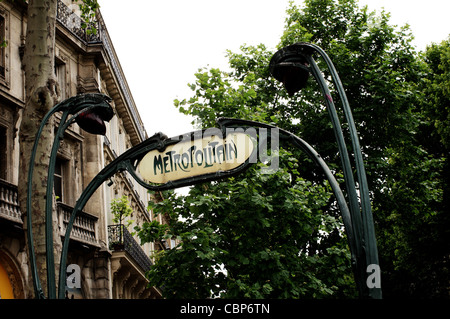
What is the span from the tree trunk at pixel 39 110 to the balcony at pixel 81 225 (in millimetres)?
8395

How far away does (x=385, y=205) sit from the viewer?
20359 mm

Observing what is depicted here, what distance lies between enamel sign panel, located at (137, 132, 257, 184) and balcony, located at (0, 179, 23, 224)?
976cm

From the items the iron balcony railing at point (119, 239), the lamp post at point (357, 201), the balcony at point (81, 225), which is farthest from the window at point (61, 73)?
the lamp post at point (357, 201)

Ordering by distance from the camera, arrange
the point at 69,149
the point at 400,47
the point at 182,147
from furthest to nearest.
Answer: the point at 400,47, the point at 69,149, the point at 182,147

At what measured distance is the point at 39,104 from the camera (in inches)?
359

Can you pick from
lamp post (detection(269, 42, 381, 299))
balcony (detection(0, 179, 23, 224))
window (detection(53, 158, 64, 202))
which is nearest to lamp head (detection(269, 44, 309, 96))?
lamp post (detection(269, 42, 381, 299))

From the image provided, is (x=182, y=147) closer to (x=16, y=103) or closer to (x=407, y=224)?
(x=16, y=103)

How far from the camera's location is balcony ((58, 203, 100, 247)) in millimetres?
17442

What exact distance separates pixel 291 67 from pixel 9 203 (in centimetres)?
1113

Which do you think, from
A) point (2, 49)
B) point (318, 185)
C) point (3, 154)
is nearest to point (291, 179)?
point (318, 185)

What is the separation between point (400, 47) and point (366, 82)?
2691 mm

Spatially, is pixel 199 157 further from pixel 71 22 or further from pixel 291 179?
pixel 71 22

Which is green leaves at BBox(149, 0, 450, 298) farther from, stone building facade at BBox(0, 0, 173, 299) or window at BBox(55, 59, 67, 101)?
window at BBox(55, 59, 67, 101)
